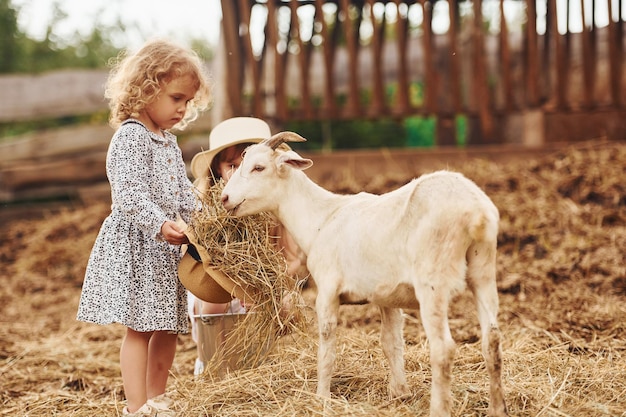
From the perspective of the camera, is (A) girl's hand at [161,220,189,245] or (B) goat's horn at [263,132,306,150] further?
(A) girl's hand at [161,220,189,245]

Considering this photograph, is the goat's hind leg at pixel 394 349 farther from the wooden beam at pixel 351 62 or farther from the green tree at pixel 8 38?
the green tree at pixel 8 38

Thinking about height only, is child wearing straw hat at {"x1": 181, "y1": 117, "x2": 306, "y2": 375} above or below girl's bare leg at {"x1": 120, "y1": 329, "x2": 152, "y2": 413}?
above

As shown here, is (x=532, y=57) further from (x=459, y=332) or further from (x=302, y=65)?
(x=459, y=332)

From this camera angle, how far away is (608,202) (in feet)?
24.2

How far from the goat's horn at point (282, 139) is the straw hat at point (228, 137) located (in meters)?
0.99

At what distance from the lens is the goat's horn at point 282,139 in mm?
3588

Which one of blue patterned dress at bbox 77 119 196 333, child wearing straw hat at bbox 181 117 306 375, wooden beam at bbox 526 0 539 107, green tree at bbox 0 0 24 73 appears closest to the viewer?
blue patterned dress at bbox 77 119 196 333

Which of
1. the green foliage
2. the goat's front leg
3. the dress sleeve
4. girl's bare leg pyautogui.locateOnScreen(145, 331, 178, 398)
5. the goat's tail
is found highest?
the green foliage

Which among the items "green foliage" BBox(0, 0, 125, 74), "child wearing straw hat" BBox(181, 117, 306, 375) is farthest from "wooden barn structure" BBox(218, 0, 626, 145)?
"green foliage" BBox(0, 0, 125, 74)

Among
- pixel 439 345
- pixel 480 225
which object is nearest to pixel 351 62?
pixel 480 225

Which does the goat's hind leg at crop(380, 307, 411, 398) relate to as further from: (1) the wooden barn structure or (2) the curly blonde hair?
(1) the wooden barn structure

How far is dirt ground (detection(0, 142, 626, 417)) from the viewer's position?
373 cm

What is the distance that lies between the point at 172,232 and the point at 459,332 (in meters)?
2.28

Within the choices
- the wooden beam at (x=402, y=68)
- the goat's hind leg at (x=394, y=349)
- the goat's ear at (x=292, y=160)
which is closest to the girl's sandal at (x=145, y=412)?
the goat's hind leg at (x=394, y=349)
